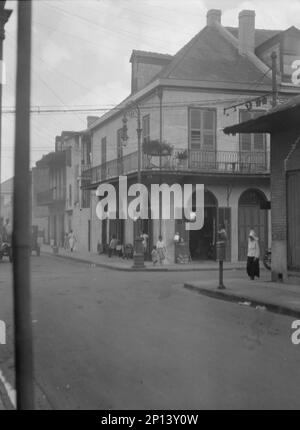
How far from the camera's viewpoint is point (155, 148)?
78.0 feet

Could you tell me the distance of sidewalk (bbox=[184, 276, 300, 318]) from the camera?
1102 centimetres

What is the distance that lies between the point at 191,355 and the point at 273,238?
30.5 feet

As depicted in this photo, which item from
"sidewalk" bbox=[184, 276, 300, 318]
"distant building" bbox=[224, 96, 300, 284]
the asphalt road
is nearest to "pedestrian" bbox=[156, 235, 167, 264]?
"sidewalk" bbox=[184, 276, 300, 318]

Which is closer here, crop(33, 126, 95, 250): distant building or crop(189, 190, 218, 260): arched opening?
crop(189, 190, 218, 260): arched opening

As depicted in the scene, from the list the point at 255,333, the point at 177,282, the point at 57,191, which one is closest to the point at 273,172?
the point at 177,282

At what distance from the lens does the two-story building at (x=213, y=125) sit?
25.3m

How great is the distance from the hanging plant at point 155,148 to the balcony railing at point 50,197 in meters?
21.2

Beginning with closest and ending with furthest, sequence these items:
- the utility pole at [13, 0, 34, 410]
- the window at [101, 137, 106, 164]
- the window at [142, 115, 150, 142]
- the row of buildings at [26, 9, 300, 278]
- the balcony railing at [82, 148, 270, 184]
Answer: the utility pole at [13, 0, 34, 410] → the balcony railing at [82, 148, 270, 184] → the row of buildings at [26, 9, 300, 278] → the window at [142, 115, 150, 142] → the window at [101, 137, 106, 164]

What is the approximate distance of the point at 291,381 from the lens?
19.1 ft

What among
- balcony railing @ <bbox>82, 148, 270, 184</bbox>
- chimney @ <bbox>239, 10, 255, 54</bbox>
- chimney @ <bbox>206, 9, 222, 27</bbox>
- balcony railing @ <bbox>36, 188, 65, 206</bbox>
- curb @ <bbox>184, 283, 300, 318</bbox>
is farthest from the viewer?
balcony railing @ <bbox>36, 188, 65, 206</bbox>

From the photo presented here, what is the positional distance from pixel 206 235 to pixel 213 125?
16.6 feet

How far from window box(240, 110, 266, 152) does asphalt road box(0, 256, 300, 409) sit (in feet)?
50.2

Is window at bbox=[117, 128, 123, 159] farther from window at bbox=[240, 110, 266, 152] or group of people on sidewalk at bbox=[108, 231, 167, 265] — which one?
window at bbox=[240, 110, 266, 152]

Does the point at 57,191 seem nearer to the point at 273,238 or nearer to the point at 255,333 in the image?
the point at 273,238
